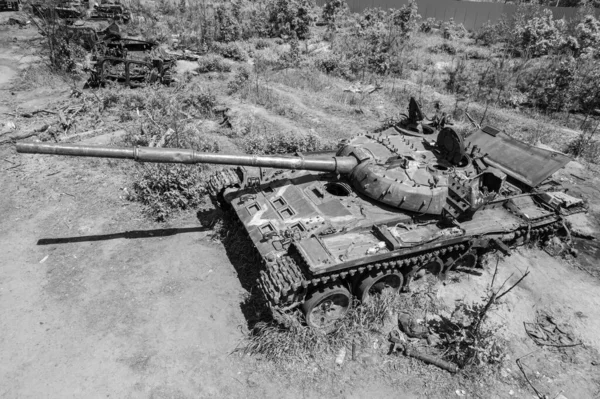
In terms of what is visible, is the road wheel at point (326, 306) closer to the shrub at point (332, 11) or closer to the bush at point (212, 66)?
the bush at point (212, 66)

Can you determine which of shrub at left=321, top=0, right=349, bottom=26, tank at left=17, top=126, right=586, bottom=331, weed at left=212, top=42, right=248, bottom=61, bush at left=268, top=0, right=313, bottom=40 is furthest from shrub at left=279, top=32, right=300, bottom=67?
tank at left=17, top=126, right=586, bottom=331

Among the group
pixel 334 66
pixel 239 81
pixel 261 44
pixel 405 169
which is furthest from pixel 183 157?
pixel 261 44

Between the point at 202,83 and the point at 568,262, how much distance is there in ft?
51.5

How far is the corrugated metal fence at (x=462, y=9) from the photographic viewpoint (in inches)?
1358

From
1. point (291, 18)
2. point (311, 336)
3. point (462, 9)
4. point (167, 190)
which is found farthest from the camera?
point (462, 9)

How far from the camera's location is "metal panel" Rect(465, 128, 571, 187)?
9961 millimetres

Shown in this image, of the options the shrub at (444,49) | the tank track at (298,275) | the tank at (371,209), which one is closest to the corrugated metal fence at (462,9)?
the shrub at (444,49)

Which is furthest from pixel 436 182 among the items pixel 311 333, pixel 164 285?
pixel 164 285

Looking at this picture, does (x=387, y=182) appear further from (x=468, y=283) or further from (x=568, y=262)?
(x=568, y=262)

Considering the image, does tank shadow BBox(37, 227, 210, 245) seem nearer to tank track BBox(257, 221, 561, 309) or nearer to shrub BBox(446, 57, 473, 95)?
tank track BBox(257, 221, 561, 309)

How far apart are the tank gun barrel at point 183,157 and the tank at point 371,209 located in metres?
0.02

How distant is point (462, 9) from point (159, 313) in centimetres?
3856

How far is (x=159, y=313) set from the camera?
26.6 feet

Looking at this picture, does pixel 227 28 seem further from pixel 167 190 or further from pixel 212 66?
pixel 167 190
